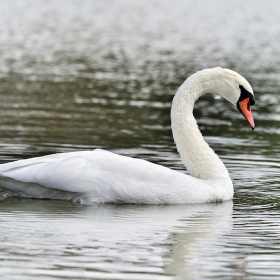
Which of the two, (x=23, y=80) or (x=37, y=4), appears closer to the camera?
(x=23, y=80)

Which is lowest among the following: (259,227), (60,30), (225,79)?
(259,227)

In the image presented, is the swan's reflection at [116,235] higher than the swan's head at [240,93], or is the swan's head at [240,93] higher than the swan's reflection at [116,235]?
the swan's head at [240,93]

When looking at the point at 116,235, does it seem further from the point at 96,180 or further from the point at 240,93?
the point at 240,93

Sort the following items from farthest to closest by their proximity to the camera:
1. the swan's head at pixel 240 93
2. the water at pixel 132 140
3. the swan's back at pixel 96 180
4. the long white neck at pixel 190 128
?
1. the long white neck at pixel 190 128
2. the swan's head at pixel 240 93
3. the swan's back at pixel 96 180
4. the water at pixel 132 140

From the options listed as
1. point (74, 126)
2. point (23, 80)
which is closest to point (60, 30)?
point (23, 80)

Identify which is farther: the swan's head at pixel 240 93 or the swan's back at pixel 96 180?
the swan's head at pixel 240 93

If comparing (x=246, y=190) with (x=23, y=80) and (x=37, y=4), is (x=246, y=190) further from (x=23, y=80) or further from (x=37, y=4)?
(x=37, y=4)

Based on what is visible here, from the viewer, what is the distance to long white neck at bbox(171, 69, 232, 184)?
1145 cm

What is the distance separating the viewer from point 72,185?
10.4 meters

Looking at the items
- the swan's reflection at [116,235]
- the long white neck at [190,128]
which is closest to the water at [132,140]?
the swan's reflection at [116,235]

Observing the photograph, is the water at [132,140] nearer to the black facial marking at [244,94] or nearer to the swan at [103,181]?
the swan at [103,181]

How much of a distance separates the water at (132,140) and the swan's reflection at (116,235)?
1 cm

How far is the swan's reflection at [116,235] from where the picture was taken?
7652 millimetres

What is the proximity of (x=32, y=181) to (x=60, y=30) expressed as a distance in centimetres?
3227
